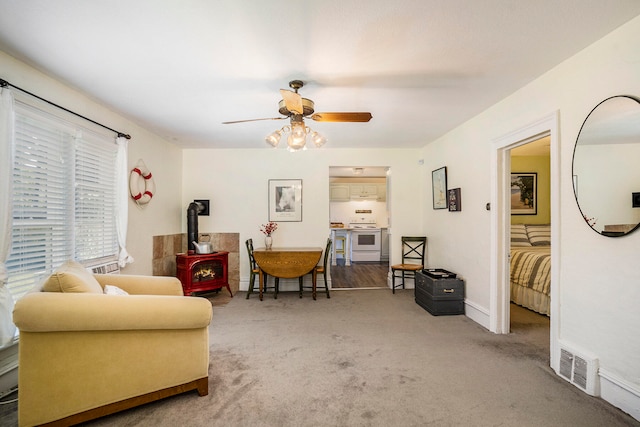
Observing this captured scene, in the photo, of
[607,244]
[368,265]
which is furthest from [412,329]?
[368,265]

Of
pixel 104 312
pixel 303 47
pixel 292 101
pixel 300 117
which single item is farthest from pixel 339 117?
pixel 104 312

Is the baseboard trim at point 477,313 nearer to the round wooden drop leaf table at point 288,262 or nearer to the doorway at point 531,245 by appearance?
the doorway at point 531,245

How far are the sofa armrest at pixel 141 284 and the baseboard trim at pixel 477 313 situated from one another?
2.88m

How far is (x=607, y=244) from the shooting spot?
1779 mm

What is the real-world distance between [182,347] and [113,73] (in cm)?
200

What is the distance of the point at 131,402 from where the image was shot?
5.45 ft

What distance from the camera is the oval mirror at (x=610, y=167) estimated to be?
5.39ft

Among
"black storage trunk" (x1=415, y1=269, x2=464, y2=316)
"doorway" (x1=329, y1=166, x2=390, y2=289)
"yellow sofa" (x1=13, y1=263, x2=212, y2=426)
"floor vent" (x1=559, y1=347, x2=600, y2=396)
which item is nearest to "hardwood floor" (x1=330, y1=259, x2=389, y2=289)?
"doorway" (x1=329, y1=166, x2=390, y2=289)

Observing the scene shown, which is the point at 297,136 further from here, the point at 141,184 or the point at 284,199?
the point at 284,199

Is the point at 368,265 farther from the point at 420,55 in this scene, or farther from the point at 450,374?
the point at 420,55

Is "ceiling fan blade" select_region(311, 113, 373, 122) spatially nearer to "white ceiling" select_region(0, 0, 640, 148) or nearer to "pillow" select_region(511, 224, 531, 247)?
"white ceiling" select_region(0, 0, 640, 148)

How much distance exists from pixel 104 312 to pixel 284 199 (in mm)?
3251

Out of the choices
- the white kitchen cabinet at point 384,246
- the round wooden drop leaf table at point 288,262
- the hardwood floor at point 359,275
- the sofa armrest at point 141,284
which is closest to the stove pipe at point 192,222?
the round wooden drop leaf table at point 288,262

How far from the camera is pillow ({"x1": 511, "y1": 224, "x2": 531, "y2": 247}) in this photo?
4492mm
